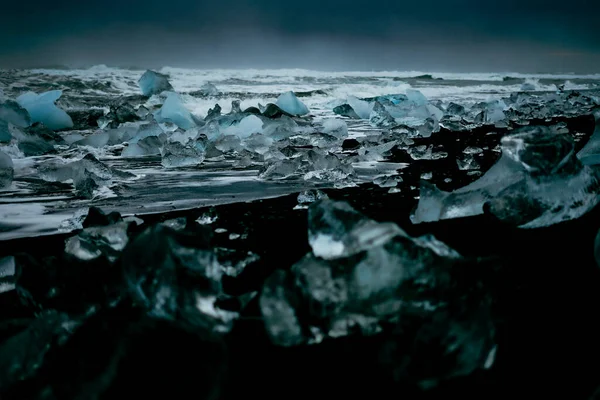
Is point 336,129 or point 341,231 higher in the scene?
point 341,231

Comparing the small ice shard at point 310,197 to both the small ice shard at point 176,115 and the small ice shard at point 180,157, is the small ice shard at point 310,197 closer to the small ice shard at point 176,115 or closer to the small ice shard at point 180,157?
the small ice shard at point 180,157

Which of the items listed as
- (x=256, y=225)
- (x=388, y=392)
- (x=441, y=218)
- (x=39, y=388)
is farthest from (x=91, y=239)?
(x=441, y=218)

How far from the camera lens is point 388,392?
555 millimetres

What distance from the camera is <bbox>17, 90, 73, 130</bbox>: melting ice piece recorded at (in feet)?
12.5

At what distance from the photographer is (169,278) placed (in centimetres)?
68

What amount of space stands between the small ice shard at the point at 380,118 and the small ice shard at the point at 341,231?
4.09m

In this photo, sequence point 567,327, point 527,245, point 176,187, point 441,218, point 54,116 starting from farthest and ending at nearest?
point 54,116 < point 176,187 < point 441,218 < point 527,245 < point 567,327

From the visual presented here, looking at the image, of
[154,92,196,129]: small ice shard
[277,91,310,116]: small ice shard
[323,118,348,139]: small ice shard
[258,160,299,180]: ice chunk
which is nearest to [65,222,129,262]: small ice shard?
[258,160,299,180]: ice chunk

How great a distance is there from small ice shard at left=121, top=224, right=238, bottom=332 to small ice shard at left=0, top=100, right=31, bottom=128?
11.1ft

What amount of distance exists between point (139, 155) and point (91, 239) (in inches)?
79.9

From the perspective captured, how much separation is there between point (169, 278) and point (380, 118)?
4.60 meters

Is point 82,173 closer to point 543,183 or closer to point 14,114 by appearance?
point 543,183

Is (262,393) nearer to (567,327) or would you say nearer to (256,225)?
(567,327)

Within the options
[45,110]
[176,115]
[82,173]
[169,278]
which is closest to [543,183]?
[169,278]
